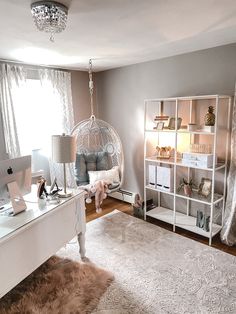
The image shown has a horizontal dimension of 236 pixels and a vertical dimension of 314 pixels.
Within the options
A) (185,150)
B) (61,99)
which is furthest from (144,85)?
(61,99)

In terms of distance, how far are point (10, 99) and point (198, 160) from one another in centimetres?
266

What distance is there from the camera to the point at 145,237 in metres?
3.07

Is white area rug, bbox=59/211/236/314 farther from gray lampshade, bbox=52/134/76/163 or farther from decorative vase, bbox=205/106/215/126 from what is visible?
decorative vase, bbox=205/106/215/126

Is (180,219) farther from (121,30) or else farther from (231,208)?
(121,30)

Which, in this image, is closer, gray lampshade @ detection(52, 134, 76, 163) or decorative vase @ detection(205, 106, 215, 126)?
gray lampshade @ detection(52, 134, 76, 163)

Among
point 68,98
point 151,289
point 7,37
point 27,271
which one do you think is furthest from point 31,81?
point 151,289

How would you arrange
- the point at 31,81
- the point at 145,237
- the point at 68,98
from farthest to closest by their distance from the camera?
1. the point at 68,98
2. the point at 31,81
3. the point at 145,237

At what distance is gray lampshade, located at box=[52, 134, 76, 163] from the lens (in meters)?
2.35

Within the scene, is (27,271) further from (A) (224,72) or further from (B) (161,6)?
(A) (224,72)

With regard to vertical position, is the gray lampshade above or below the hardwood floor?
above

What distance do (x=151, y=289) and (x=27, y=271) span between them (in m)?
1.11

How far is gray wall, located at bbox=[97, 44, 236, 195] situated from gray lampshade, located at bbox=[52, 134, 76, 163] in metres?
1.77

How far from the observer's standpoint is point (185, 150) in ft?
10.8

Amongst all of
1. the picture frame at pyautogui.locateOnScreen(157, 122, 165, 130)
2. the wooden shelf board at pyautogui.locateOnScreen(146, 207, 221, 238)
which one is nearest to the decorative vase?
the picture frame at pyautogui.locateOnScreen(157, 122, 165, 130)
